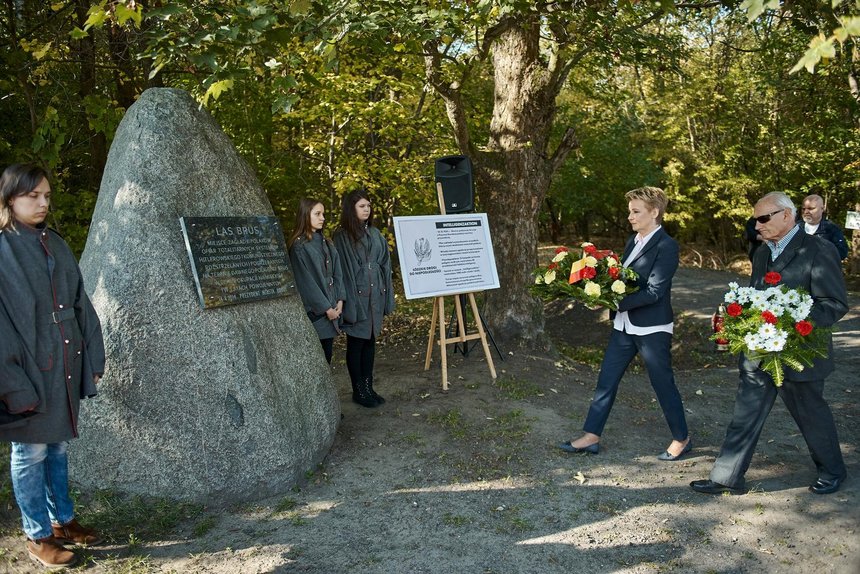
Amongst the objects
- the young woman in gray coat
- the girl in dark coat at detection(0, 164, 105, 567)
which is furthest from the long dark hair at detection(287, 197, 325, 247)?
the girl in dark coat at detection(0, 164, 105, 567)

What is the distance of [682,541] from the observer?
13.1 feet

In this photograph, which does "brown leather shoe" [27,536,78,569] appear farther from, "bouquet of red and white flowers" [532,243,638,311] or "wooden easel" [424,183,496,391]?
"wooden easel" [424,183,496,391]

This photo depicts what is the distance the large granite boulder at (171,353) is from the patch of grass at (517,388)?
8.58ft

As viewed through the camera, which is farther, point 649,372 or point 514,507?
point 649,372

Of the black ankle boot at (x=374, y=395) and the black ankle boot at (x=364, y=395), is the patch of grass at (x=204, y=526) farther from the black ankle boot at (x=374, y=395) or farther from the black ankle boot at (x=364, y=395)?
the black ankle boot at (x=374, y=395)

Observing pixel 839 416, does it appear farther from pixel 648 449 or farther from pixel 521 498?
pixel 521 498

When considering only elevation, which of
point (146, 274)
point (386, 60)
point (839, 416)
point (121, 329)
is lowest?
point (839, 416)

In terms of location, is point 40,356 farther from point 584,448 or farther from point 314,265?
point 584,448

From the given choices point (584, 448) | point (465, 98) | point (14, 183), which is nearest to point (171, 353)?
point (14, 183)

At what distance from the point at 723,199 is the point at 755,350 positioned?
52.0 feet

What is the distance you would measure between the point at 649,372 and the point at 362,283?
106 inches

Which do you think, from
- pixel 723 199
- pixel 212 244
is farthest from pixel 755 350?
pixel 723 199

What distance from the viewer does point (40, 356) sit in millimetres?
3584

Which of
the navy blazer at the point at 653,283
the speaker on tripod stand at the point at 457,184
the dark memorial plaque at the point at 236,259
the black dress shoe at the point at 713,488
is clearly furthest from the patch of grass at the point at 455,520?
the speaker on tripod stand at the point at 457,184
